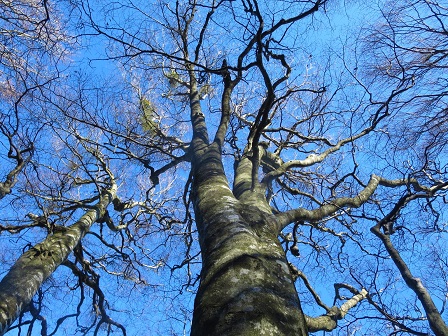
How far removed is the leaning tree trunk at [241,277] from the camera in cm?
149

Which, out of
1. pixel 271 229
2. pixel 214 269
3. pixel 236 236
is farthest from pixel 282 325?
pixel 271 229

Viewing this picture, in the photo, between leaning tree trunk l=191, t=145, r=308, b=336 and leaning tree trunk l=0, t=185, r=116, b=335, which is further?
leaning tree trunk l=0, t=185, r=116, b=335

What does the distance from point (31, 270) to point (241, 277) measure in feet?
9.90

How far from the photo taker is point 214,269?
1.91m

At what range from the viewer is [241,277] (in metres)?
1.76

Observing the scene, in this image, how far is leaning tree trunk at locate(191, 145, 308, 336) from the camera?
1.49m

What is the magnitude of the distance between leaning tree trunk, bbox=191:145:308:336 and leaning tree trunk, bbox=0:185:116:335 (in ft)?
6.74

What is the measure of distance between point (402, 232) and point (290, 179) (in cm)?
206

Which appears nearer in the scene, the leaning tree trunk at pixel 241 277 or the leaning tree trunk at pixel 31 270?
the leaning tree trunk at pixel 241 277

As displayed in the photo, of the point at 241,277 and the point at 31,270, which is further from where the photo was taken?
the point at 31,270

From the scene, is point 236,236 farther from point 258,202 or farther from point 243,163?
point 243,163

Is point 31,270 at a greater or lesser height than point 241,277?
greater

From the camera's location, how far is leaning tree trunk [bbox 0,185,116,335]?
3262 mm

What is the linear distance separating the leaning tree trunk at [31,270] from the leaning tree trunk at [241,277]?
2054 millimetres
